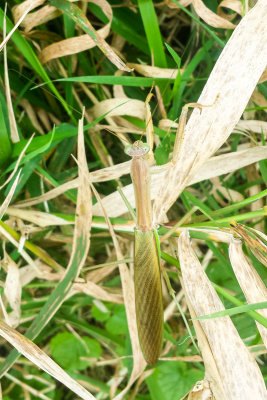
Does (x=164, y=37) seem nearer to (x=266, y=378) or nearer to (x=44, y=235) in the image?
(x=44, y=235)

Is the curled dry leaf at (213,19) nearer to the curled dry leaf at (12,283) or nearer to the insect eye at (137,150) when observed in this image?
the insect eye at (137,150)

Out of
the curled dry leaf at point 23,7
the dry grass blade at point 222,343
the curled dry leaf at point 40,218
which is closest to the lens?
the dry grass blade at point 222,343

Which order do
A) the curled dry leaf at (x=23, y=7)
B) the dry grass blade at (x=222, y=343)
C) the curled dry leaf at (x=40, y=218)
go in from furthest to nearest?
the curled dry leaf at (x=40, y=218) → the curled dry leaf at (x=23, y=7) → the dry grass blade at (x=222, y=343)

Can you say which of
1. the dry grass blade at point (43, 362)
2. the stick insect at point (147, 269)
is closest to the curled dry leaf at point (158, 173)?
the stick insect at point (147, 269)

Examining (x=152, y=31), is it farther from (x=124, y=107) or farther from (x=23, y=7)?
(x=23, y=7)

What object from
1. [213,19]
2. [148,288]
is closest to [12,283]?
[148,288]

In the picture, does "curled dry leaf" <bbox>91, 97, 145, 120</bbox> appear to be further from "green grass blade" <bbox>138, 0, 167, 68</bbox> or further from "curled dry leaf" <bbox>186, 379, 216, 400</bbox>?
"curled dry leaf" <bbox>186, 379, 216, 400</bbox>
